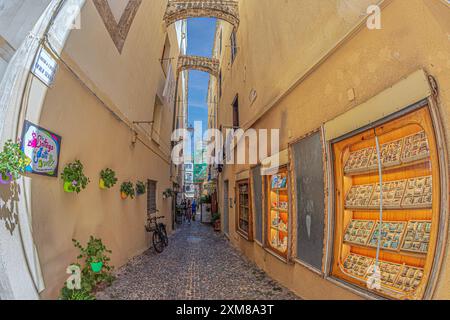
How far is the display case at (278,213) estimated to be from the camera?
5.07m

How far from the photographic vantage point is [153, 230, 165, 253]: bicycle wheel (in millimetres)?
7770

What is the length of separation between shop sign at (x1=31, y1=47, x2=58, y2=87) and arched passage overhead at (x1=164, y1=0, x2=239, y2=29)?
7.51 metres

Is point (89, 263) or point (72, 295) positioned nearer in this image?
point (72, 295)

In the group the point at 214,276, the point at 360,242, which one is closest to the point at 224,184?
the point at 214,276

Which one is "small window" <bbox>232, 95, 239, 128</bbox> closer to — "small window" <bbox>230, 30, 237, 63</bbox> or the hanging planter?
"small window" <bbox>230, 30, 237, 63</bbox>

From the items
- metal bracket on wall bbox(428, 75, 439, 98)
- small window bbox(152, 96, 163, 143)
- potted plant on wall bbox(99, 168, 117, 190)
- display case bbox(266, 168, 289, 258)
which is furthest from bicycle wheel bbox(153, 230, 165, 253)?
metal bracket on wall bbox(428, 75, 439, 98)

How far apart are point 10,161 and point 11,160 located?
1cm

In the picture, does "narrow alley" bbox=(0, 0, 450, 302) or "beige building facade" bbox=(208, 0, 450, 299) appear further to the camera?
"narrow alley" bbox=(0, 0, 450, 302)

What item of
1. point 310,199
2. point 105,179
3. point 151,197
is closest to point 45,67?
point 105,179

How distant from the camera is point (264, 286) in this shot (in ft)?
15.5

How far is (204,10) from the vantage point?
384 inches

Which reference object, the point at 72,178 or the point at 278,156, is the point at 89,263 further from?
the point at 278,156

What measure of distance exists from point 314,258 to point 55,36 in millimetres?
4442

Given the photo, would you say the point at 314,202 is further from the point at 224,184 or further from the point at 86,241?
the point at 224,184
